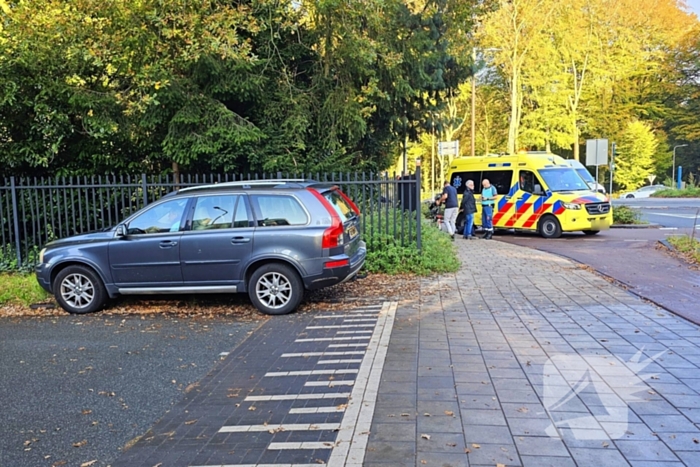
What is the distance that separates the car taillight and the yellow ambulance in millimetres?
10623

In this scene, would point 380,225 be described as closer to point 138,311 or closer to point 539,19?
point 138,311

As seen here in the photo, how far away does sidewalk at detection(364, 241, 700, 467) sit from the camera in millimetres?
3645

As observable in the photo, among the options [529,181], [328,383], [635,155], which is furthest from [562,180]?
[635,155]

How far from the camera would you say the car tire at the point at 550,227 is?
16281 mm

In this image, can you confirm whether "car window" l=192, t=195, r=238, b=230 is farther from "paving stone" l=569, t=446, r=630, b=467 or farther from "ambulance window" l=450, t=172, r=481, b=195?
"ambulance window" l=450, t=172, r=481, b=195

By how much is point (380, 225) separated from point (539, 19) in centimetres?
2540

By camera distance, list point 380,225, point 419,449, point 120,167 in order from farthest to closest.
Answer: point 120,167
point 380,225
point 419,449

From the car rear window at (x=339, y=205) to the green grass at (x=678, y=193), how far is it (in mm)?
38468

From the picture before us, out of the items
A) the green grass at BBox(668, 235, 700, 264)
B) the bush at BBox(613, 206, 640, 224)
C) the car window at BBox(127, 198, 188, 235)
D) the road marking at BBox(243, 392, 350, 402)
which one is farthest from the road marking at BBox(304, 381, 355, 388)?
the bush at BBox(613, 206, 640, 224)

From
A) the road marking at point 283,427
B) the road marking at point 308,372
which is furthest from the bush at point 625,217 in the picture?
the road marking at point 283,427

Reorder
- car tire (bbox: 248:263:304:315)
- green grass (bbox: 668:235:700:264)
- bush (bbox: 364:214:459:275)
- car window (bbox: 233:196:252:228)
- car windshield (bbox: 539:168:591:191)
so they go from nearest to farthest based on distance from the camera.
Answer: car tire (bbox: 248:263:304:315) < car window (bbox: 233:196:252:228) < bush (bbox: 364:214:459:275) < green grass (bbox: 668:235:700:264) < car windshield (bbox: 539:168:591:191)

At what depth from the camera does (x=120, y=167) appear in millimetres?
11992

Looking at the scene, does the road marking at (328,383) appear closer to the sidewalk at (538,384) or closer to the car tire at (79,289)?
the sidewalk at (538,384)

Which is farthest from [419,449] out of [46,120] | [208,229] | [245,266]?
[46,120]
